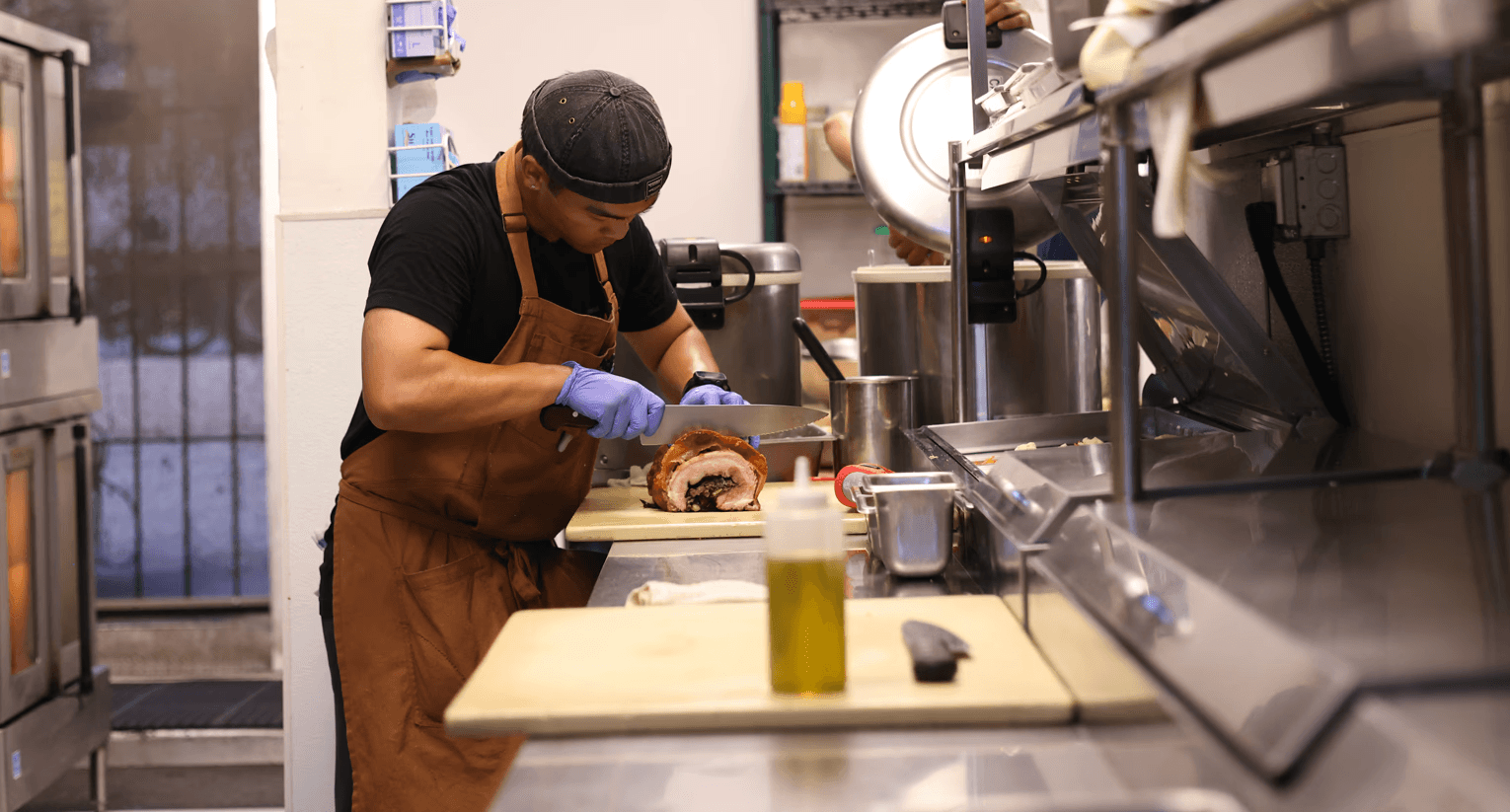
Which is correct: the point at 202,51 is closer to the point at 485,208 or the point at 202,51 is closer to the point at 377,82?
the point at 377,82

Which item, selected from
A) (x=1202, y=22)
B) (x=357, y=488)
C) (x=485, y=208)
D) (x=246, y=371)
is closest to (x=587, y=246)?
(x=485, y=208)

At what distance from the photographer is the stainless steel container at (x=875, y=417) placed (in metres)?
2.46

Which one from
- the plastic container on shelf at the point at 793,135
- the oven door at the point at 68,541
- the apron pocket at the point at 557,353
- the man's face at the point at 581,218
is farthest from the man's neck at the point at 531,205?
the plastic container on shelf at the point at 793,135

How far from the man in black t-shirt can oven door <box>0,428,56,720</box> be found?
181 centimetres

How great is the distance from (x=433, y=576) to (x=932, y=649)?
119cm

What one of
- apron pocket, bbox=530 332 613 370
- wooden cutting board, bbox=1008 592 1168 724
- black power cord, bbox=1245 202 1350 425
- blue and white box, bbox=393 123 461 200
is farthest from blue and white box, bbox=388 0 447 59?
wooden cutting board, bbox=1008 592 1168 724

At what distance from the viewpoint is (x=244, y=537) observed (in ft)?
15.7

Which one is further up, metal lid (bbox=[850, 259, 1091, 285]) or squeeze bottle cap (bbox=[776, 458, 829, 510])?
metal lid (bbox=[850, 259, 1091, 285])

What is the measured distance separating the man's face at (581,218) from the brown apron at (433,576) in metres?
0.06

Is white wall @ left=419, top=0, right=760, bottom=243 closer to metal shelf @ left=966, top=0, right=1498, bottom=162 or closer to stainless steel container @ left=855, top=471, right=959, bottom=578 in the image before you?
stainless steel container @ left=855, top=471, right=959, bottom=578

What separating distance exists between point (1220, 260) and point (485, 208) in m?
1.26

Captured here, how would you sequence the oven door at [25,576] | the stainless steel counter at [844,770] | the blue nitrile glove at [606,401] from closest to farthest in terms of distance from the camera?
the stainless steel counter at [844,770] → the blue nitrile glove at [606,401] → the oven door at [25,576]

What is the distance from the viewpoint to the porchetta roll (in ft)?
7.07

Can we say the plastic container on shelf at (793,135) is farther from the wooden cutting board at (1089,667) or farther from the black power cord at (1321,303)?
the wooden cutting board at (1089,667)
